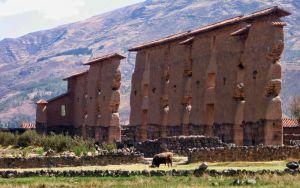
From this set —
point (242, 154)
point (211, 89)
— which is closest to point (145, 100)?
point (211, 89)

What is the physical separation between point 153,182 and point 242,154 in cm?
1366

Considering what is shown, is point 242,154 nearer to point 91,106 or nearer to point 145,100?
point 145,100

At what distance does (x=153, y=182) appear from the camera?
28.0m

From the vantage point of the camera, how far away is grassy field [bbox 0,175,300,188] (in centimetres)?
2641

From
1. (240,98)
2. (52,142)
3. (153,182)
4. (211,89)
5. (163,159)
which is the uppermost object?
(211,89)

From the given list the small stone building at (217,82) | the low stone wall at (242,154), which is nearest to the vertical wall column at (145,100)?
the small stone building at (217,82)

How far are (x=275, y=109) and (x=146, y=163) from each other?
33.6ft

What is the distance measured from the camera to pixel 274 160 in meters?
40.2

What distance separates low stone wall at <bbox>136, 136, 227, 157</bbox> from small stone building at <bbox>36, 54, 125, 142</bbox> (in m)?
17.4

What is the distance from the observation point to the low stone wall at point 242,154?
133 ft

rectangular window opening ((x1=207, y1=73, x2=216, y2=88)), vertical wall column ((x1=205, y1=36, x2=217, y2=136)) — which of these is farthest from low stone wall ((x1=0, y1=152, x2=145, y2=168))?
rectangular window opening ((x1=207, y1=73, x2=216, y2=88))

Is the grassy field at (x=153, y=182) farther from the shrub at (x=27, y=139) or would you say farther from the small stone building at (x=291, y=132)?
the shrub at (x=27, y=139)

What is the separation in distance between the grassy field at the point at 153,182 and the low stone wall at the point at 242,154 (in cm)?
1057

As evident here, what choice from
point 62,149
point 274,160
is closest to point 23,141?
point 62,149
